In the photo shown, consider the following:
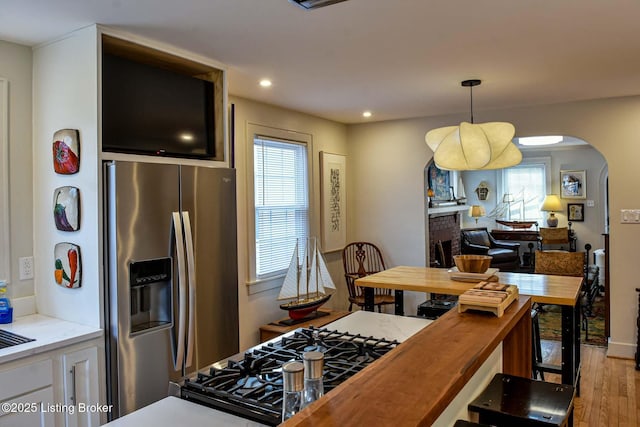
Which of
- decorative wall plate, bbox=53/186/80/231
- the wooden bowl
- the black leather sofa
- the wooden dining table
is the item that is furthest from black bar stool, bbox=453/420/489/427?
the black leather sofa

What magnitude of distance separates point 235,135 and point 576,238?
7.19 meters

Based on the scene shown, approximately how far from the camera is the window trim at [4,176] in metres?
2.52

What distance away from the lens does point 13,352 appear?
1959 mm

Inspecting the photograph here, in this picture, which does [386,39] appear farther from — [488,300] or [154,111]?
[488,300]

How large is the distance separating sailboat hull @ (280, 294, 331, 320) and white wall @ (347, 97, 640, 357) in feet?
4.93

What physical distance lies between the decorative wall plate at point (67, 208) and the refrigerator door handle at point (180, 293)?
484 millimetres

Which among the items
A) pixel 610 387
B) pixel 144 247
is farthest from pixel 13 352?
Answer: pixel 610 387

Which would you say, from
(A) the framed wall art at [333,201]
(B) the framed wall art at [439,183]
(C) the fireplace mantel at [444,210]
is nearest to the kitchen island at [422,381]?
(A) the framed wall art at [333,201]

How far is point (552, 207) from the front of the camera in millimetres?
8617

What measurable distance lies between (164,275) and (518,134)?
12.3 ft

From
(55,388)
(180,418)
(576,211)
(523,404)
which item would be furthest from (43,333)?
(576,211)

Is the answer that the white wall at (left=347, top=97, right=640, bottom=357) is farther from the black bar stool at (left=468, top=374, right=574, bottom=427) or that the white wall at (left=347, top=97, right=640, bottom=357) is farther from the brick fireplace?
the black bar stool at (left=468, top=374, right=574, bottom=427)

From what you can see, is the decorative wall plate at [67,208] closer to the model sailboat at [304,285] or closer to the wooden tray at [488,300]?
the wooden tray at [488,300]

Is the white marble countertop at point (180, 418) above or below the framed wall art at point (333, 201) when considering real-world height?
below
